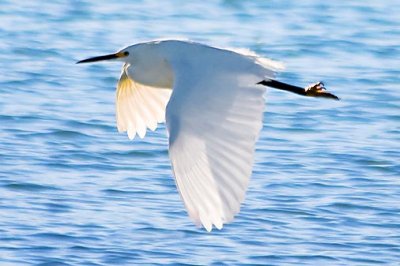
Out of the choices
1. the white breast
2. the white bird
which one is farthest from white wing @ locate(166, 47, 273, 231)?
the white breast

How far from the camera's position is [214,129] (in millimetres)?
4094

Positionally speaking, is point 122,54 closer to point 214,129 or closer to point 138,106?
point 138,106

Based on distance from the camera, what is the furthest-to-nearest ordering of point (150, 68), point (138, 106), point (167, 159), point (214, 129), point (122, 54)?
point (167, 159) < point (138, 106) < point (122, 54) < point (150, 68) < point (214, 129)

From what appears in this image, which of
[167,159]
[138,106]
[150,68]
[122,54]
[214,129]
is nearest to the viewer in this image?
[214,129]

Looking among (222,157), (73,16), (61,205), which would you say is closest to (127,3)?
(73,16)

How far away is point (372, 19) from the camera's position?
1180 cm

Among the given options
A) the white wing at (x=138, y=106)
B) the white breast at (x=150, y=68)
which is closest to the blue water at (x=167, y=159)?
the white wing at (x=138, y=106)

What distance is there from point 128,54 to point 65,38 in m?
5.58

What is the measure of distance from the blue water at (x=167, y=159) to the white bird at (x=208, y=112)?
0.91m

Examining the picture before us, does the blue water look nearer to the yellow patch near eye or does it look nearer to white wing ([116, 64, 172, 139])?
white wing ([116, 64, 172, 139])

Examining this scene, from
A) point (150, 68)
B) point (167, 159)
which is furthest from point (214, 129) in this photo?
point (167, 159)

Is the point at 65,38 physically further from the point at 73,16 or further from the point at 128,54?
the point at 128,54

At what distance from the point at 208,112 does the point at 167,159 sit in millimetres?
2576

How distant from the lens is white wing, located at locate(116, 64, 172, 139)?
16.8 ft
